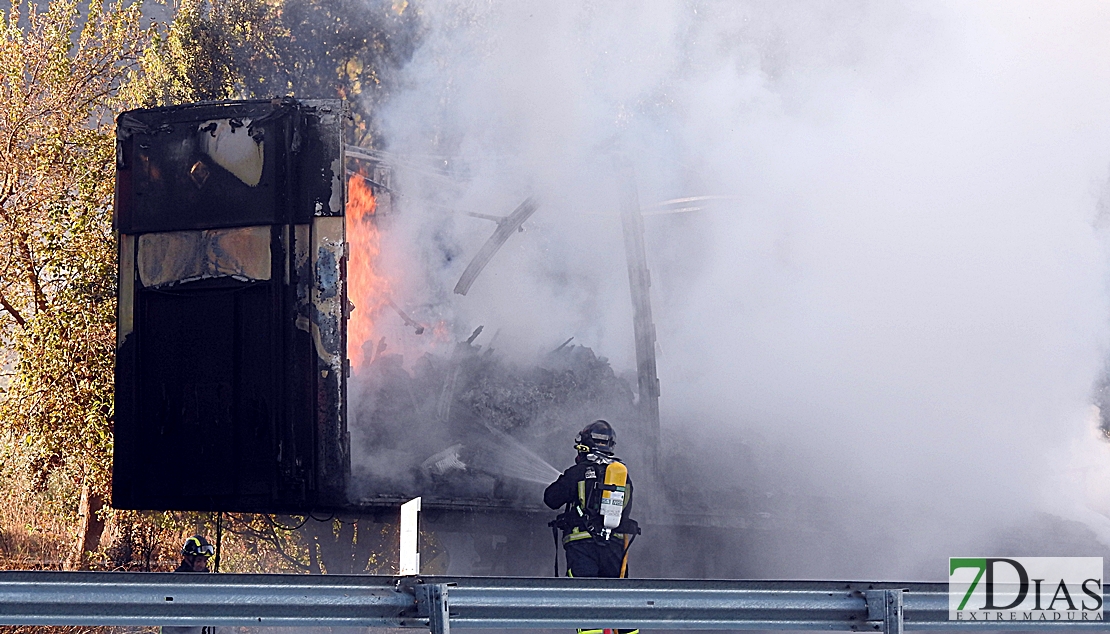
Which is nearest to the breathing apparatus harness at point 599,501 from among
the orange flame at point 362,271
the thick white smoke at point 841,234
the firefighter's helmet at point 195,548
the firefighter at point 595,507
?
the firefighter at point 595,507

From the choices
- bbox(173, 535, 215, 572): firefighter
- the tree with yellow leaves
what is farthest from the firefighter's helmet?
the tree with yellow leaves

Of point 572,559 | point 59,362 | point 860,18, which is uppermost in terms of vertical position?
point 860,18

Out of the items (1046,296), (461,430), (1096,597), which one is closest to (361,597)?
(1096,597)

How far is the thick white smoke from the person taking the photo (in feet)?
24.9

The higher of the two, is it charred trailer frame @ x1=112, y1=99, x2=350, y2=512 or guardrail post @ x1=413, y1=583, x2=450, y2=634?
charred trailer frame @ x1=112, y1=99, x2=350, y2=512

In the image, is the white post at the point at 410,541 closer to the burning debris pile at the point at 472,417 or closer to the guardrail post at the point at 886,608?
the guardrail post at the point at 886,608

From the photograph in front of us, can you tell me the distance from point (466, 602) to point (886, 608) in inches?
54.8

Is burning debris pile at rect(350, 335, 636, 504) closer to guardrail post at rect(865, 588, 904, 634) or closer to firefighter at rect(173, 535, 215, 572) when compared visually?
firefighter at rect(173, 535, 215, 572)

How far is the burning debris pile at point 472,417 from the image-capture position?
6703mm

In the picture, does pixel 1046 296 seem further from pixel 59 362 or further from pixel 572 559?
pixel 59 362

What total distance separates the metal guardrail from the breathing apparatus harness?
2.20 meters

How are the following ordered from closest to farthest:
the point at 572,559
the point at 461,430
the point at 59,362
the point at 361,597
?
the point at 361,597 < the point at 572,559 < the point at 461,430 < the point at 59,362

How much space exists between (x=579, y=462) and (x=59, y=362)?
3958 millimetres

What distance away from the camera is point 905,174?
7770mm
